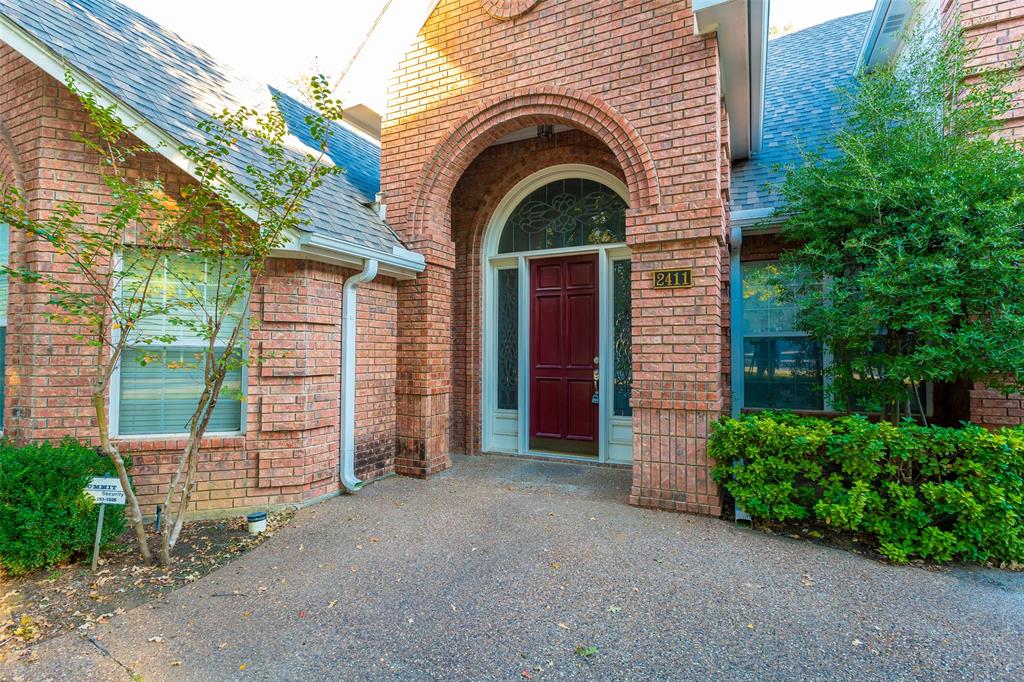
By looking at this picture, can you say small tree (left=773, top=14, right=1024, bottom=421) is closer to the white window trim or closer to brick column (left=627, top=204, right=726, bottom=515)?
brick column (left=627, top=204, right=726, bottom=515)

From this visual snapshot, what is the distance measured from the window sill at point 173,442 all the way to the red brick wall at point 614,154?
1.71 metres

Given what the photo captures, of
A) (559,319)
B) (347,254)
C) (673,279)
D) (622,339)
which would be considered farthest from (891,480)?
(347,254)

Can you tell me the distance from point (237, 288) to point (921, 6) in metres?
7.30

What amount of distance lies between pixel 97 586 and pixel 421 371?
3105 millimetres

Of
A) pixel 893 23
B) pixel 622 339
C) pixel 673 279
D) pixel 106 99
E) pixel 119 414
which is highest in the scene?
pixel 893 23

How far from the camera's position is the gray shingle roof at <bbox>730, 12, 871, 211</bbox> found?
5.84m

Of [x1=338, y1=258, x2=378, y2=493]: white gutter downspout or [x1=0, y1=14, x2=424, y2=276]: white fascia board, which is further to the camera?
[x1=338, y1=258, x2=378, y2=493]: white gutter downspout

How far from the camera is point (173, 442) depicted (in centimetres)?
434

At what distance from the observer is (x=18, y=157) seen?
4.29m

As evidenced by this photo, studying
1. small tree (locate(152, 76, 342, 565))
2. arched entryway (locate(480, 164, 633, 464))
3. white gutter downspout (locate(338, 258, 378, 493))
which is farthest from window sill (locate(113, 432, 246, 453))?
arched entryway (locate(480, 164, 633, 464))

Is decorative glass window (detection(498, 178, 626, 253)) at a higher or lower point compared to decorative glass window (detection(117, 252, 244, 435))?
higher

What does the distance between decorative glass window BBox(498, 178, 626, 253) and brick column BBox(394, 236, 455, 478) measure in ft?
4.35

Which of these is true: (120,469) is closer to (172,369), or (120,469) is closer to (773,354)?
(172,369)

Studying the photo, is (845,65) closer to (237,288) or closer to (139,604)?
(237,288)
